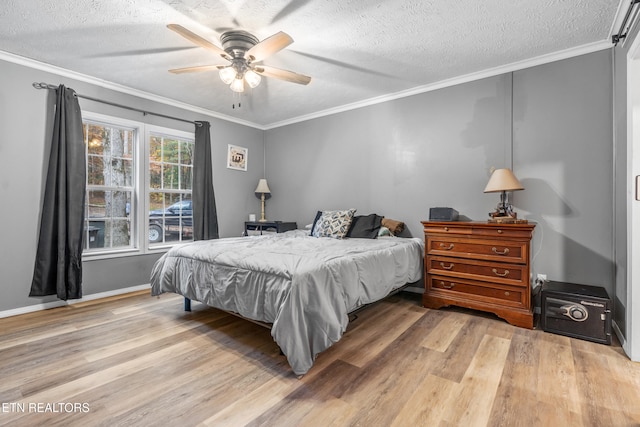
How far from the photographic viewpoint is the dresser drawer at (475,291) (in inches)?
102

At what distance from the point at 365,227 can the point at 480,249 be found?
122cm

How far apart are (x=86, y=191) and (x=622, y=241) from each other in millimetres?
5047

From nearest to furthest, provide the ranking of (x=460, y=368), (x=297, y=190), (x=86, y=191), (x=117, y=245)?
(x=460, y=368)
(x=86, y=191)
(x=117, y=245)
(x=297, y=190)

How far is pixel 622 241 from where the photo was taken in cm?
226

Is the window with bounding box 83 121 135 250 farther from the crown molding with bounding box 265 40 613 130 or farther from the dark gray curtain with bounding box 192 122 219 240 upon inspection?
the crown molding with bounding box 265 40 613 130

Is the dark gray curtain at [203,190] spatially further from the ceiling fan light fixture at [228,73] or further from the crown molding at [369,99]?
the ceiling fan light fixture at [228,73]

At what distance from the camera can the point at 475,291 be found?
2.80m

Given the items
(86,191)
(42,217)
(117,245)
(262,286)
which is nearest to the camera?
(262,286)

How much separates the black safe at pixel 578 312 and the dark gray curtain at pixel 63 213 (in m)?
4.40

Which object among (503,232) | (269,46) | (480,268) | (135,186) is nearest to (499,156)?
(503,232)

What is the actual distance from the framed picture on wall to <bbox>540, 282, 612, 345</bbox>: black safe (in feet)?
13.6

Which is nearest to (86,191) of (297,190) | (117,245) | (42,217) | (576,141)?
(42,217)

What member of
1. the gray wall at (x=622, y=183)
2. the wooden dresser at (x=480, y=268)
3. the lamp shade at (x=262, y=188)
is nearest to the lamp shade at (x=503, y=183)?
the wooden dresser at (x=480, y=268)

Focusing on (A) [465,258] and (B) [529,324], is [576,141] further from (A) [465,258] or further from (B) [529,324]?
(B) [529,324]
